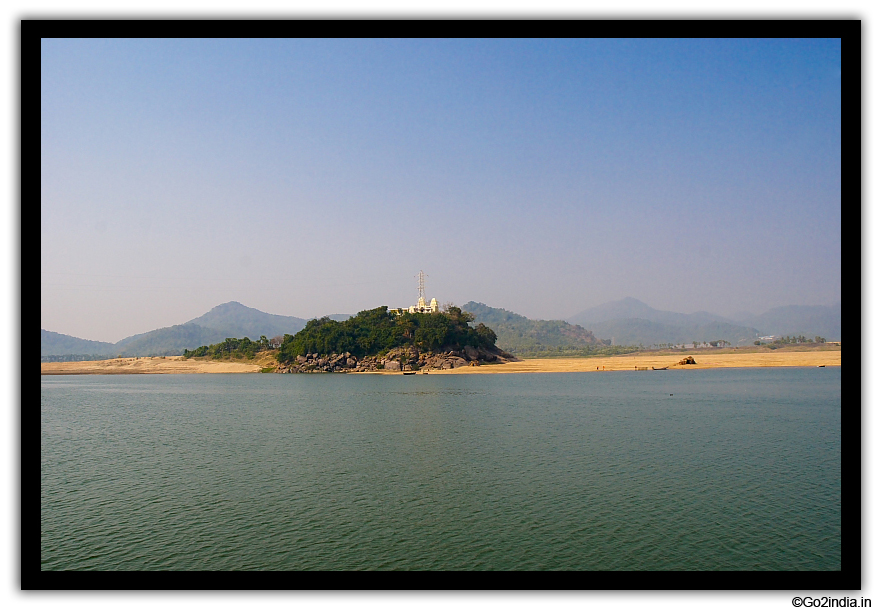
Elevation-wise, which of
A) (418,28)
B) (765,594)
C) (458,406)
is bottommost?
(458,406)

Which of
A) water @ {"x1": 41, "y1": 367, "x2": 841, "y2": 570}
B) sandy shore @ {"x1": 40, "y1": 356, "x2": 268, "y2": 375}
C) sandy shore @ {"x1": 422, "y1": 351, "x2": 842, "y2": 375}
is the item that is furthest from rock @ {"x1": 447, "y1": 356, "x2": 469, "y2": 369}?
water @ {"x1": 41, "y1": 367, "x2": 841, "y2": 570}

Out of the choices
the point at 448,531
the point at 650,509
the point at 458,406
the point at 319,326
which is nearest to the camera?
the point at 448,531

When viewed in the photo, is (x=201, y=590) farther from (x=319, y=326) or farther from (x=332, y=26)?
(x=319, y=326)

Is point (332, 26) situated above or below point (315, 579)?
above

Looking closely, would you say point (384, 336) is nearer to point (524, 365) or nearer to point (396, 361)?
point (396, 361)

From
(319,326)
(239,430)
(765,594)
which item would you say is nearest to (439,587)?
(765,594)

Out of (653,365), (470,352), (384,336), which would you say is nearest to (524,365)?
(470,352)
